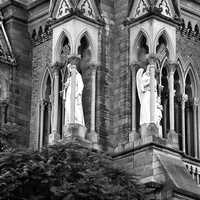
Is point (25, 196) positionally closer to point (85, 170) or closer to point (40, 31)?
point (85, 170)

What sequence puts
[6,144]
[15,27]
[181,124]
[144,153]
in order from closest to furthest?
[6,144]
[144,153]
[181,124]
[15,27]

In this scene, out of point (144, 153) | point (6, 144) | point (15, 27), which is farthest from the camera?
point (15, 27)

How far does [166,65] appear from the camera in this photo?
28875mm

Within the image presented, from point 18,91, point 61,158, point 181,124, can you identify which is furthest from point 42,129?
point 61,158

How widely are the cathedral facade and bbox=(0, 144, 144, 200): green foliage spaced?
2190 millimetres

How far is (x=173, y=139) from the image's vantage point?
2803 centimetres

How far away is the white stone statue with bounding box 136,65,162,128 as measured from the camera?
27.8m

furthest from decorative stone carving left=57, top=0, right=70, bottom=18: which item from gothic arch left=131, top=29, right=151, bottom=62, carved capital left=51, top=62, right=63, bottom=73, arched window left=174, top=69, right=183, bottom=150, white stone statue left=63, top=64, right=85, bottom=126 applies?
arched window left=174, top=69, right=183, bottom=150

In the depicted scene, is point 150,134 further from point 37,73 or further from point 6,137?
point 37,73

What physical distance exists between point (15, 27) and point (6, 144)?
6.51 metres

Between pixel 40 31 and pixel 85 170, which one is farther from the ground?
pixel 40 31

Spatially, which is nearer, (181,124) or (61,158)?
(61,158)

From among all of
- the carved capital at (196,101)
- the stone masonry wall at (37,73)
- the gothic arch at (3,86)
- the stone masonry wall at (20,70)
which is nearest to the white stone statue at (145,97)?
the carved capital at (196,101)

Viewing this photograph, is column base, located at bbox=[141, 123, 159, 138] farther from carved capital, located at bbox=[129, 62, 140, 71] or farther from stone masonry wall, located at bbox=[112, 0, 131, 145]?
carved capital, located at bbox=[129, 62, 140, 71]
